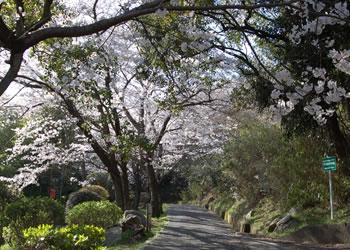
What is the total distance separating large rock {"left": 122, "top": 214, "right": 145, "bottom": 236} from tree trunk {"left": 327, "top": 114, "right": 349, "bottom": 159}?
240 inches

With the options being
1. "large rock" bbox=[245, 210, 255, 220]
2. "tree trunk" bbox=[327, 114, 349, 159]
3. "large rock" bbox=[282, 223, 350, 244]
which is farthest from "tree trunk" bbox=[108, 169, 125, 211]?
"tree trunk" bbox=[327, 114, 349, 159]

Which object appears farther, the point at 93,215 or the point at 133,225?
the point at 93,215

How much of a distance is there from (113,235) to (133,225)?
0.78 m

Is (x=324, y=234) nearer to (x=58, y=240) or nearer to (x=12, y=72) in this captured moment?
(x=58, y=240)

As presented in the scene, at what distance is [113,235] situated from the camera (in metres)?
10.6

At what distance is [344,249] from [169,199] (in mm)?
32803

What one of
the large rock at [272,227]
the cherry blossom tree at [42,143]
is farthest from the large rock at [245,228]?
the cherry blossom tree at [42,143]

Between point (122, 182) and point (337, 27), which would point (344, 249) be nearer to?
point (337, 27)

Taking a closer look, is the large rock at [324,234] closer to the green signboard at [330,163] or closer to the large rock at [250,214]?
the green signboard at [330,163]

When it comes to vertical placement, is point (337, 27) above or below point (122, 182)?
above

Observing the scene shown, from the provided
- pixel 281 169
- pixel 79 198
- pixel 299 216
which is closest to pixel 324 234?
pixel 299 216

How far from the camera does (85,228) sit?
6336mm

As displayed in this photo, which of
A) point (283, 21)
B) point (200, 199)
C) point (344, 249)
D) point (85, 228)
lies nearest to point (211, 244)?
point (344, 249)

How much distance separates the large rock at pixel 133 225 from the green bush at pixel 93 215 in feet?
2.90
